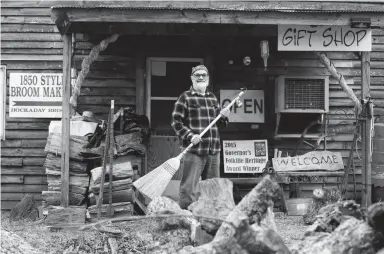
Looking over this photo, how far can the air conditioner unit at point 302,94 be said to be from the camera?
10562mm

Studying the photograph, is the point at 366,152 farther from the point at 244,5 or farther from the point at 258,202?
the point at 258,202

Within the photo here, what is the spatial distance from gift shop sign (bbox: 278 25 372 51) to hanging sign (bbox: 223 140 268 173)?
2.22m

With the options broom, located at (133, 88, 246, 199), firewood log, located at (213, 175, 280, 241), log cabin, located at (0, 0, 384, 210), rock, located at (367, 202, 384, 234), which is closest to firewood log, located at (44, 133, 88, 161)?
log cabin, located at (0, 0, 384, 210)

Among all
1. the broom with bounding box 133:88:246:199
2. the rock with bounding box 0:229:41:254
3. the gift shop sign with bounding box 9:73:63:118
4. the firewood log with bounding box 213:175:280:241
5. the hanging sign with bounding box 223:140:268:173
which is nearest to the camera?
the firewood log with bounding box 213:175:280:241

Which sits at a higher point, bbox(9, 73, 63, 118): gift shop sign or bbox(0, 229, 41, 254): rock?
bbox(9, 73, 63, 118): gift shop sign

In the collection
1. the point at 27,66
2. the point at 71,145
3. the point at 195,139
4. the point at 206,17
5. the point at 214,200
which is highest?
the point at 206,17

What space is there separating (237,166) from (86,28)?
132 inches

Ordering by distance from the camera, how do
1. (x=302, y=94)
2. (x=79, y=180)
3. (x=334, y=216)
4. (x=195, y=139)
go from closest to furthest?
(x=334, y=216) < (x=195, y=139) < (x=79, y=180) < (x=302, y=94)

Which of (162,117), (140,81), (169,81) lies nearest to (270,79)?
(169,81)

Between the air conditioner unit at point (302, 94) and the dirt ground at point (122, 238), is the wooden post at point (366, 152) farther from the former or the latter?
the dirt ground at point (122, 238)

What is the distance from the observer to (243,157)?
428 inches

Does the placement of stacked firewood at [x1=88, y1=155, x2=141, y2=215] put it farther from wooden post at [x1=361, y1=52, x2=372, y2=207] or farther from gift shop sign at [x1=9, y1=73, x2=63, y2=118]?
wooden post at [x1=361, y1=52, x2=372, y2=207]

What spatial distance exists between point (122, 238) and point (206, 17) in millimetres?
3624

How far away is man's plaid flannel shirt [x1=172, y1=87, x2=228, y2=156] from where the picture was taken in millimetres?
8180
